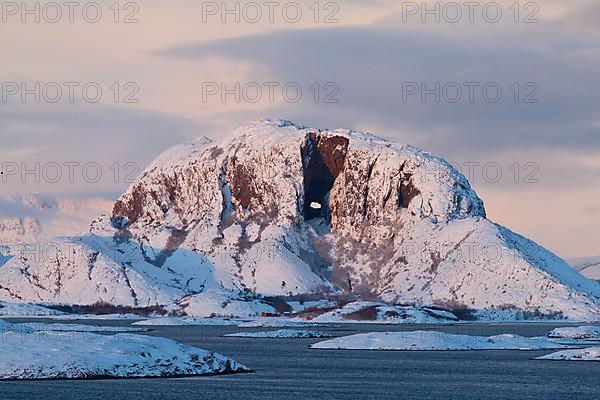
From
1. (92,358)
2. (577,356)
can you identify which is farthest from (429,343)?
(92,358)

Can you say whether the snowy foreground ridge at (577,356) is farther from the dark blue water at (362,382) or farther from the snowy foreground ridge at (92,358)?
the snowy foreground ridge at (92,358)

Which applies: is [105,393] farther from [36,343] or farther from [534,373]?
[534,373]

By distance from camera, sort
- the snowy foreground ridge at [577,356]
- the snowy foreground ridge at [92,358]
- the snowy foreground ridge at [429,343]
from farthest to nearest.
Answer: the snowy foreground ridge at [429,343], the snowy foreground ridge at [577,356], the snowy foreground ridge at [92,358]

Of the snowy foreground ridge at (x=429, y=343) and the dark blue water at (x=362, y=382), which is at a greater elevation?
the snowy foreground ridge at (x=429, y=343)

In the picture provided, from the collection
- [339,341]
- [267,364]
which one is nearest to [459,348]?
[339,341]

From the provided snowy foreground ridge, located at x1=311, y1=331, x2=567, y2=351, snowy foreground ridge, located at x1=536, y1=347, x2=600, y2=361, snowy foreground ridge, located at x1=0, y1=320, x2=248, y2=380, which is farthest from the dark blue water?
snowy foreground ridge, located at x1=311, y1=331, x2=567, y2=351

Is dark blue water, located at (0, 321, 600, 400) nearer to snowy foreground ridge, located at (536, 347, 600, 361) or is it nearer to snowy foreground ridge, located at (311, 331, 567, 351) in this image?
snowy foreground ridge, located at (536, 347, 600, 361)

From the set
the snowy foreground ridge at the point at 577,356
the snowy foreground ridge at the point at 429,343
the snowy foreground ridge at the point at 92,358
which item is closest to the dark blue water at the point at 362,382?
the snowy foreground ridge at the point at 92,358

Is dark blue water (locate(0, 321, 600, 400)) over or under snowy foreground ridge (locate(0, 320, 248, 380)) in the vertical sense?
under
